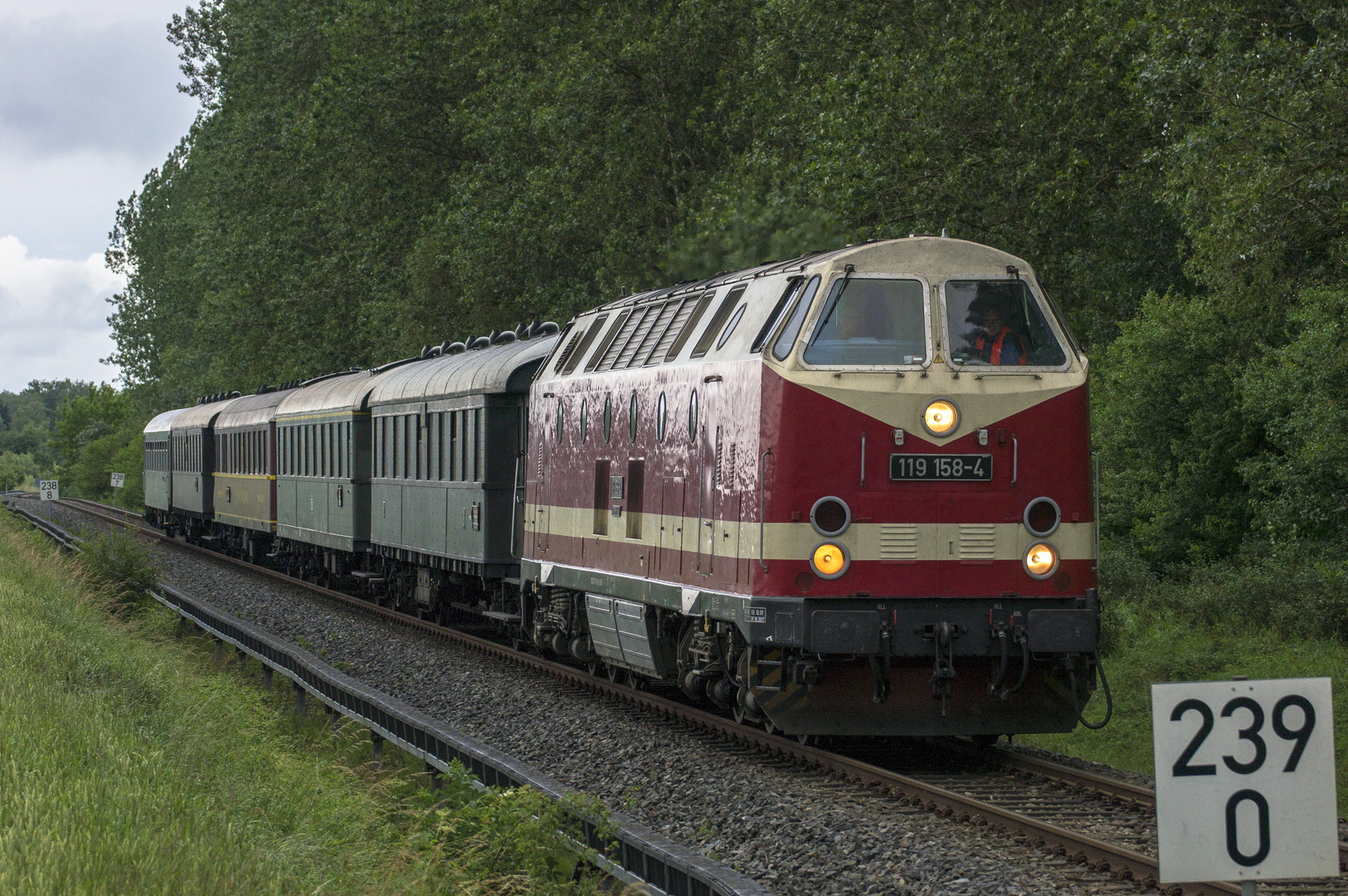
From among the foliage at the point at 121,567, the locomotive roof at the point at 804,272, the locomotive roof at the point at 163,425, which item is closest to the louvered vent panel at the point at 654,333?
the locomotive roof at the point at 804,272

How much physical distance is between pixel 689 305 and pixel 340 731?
435 cm

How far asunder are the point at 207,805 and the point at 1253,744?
178 inches

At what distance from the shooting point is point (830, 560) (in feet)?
32.6

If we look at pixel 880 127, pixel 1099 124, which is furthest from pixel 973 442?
pixel 1099 124

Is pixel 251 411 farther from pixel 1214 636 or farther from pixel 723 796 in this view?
pixel 723 796

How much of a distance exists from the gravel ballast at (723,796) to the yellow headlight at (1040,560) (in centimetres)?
188

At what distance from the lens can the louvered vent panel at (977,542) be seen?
10.1 m

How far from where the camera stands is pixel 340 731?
11.7 meters

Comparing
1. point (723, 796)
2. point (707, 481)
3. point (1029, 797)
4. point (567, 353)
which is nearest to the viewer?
point (1029, 797)

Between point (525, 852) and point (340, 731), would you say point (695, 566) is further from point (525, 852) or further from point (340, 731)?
point (525, 852)

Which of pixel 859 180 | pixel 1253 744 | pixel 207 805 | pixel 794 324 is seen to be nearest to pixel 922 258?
pixel 794 324

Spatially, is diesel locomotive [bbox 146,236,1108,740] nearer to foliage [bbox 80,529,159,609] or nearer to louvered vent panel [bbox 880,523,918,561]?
louvered vent panel [bbox 880,523,918,561]

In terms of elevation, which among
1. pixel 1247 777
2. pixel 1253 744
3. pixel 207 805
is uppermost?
pixel 1253 744

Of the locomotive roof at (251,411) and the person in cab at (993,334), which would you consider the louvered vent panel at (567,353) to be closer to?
the person in cab at (993,334)
